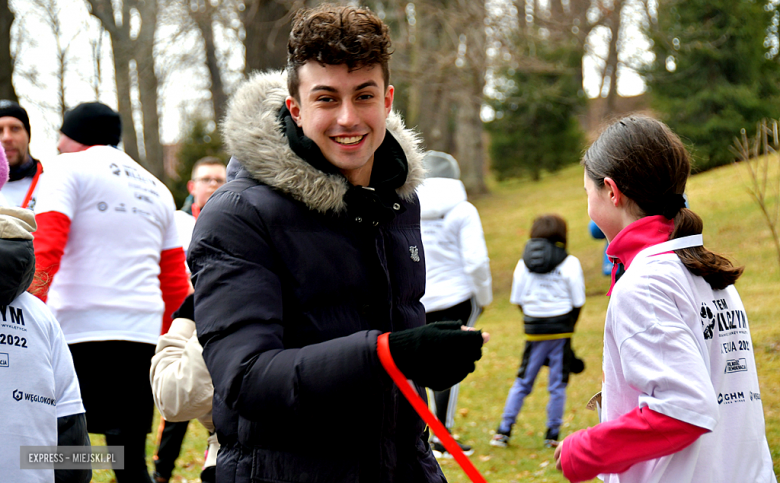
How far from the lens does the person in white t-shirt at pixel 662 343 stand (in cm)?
196

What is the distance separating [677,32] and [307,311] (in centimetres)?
2184

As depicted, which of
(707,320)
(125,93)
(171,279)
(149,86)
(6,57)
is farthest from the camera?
(149,86)

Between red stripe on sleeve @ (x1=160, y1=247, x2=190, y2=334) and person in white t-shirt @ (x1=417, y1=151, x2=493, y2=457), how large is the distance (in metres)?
2.08

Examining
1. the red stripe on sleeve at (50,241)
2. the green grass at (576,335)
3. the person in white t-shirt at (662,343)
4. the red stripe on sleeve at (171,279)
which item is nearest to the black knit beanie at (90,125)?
the red stripe on sleeve at (50,241)

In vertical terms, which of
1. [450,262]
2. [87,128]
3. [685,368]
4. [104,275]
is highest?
[87,128]

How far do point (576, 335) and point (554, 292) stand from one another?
556 cm

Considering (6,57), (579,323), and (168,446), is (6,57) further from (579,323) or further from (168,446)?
(579,323)

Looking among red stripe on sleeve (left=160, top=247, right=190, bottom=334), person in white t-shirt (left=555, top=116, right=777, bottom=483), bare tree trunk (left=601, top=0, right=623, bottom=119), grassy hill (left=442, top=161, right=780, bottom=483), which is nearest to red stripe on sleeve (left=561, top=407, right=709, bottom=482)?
person in white t-shirt (left=555, top=116, right=777, bottom=483)

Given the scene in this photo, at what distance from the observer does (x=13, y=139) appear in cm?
447

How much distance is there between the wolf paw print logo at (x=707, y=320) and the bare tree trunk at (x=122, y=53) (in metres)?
17.8

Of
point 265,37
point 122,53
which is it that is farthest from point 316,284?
point 122,53

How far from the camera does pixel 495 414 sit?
318 inches

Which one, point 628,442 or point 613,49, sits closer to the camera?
point 628,442

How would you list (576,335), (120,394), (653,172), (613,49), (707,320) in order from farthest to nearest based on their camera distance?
(613,49) < (576,335) < (120,394) < (653,172) < (707,320)
